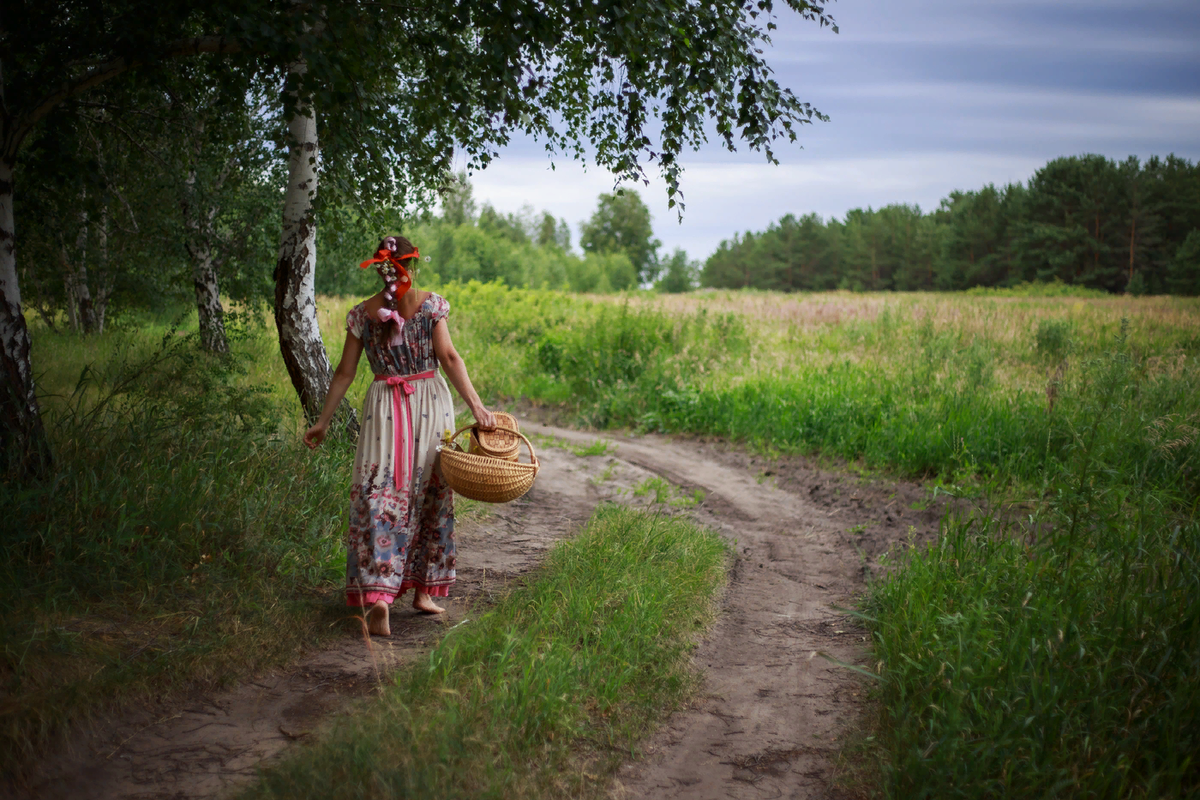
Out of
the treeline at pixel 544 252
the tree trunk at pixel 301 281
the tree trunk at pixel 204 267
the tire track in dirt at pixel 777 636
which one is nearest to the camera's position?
the tire track in dirt at pixel 777 636

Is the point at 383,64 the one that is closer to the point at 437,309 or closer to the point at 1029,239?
the point at 437,309

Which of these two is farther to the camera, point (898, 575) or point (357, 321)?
point (898, 575)

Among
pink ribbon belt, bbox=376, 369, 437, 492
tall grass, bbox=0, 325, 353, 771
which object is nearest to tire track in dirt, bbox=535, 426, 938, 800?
pink ribbon belt, bbox=376, 369, 437, 492

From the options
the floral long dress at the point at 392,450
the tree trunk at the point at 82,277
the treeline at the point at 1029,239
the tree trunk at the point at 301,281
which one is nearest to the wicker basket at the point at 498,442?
the floral long dress at the point at 392,450

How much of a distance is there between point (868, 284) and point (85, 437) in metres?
70.8

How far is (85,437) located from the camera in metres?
5.27

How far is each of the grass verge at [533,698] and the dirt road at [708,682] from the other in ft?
0.66

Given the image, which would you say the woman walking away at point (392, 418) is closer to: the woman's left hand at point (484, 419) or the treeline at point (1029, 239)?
the woman's left hand at point (484, 419)

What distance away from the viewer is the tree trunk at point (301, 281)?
6.52 meters

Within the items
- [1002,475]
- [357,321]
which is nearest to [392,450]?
[357,321]

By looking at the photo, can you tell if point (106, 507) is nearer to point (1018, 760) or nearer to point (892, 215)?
point (1018, 760)

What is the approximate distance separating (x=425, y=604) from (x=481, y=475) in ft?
3.47

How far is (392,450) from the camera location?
14.5 feet

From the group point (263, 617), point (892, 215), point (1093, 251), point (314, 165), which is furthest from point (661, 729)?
point (892, 215)
